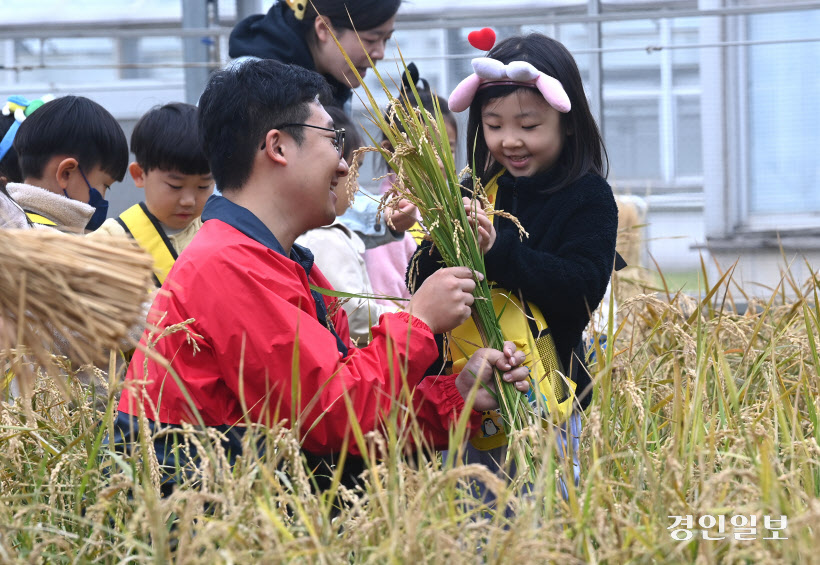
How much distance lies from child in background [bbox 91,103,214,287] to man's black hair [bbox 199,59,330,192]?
3.05 ft

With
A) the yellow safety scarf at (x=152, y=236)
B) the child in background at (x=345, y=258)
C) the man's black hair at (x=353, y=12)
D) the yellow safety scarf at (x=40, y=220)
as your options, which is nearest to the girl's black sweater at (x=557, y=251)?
the child in background at (x=345, y=258)

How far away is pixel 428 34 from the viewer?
5051mm

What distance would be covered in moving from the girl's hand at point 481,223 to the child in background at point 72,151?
1.51 metres

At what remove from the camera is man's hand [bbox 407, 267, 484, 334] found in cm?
204

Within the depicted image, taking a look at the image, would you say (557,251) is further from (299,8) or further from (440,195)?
(299,8)

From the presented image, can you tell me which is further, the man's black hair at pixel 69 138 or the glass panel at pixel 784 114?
the glass panel at pixel 784 114

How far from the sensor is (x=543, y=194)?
Answer: 7.70 feet

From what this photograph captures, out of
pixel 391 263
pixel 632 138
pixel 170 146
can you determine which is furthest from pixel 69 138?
pixel 632 138

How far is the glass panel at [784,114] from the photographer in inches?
184

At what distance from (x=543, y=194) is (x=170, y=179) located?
139cm

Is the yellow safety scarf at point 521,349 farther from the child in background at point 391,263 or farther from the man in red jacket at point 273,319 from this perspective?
the child in background at point 391,263

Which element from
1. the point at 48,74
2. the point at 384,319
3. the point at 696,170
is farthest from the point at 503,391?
the point at 48,74

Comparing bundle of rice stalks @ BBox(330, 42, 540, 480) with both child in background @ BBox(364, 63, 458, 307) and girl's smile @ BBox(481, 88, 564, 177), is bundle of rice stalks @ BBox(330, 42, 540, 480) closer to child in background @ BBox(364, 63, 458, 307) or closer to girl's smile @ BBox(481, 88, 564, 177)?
girl's smile @ BBox(481, 88, 564, 177)

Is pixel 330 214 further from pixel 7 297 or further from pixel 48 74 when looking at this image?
pixel 48 74
